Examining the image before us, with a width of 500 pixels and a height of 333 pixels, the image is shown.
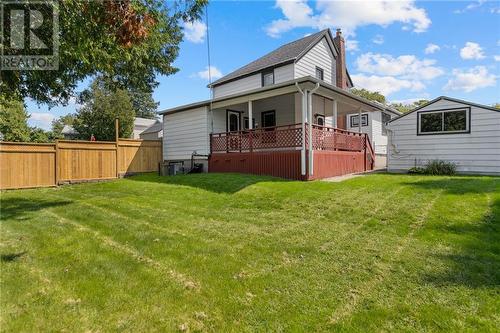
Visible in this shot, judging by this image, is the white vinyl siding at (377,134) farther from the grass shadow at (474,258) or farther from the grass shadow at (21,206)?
the grass shadow at (21,206)

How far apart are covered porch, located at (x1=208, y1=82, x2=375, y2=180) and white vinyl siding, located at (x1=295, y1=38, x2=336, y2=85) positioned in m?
2.37

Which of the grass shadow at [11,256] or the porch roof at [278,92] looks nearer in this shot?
the grass shadow at [11,256]

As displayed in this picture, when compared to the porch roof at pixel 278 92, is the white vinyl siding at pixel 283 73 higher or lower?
higher

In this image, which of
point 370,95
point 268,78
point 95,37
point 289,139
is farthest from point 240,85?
point 370,95

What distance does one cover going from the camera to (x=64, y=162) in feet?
44.7

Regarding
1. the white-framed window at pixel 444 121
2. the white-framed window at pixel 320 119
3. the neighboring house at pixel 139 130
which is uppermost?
the neighboring house at pixel 139 130

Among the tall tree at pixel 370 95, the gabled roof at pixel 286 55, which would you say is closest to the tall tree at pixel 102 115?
the gabled roof at pixel 286 55

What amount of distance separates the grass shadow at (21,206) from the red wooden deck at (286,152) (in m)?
6.81

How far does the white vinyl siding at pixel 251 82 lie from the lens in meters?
17.6

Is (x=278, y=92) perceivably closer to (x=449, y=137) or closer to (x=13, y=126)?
(x=449, y=137)

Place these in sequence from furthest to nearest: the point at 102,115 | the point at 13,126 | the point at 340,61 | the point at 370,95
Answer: the point at 370,95
the point at 102,115
the point at 13,126
the point at 340,61

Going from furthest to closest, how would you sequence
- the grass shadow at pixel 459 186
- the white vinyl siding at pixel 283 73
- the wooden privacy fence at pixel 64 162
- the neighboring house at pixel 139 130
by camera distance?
the neighboring house at pixel 139 130 < the white vinyl siding at pixel 283 73 < the wooden privacy fence at pixel 64 162 < the grass shadow at pixel 459 186

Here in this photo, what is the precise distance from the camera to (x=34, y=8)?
5168 millimetres

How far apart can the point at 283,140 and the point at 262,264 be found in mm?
8438
